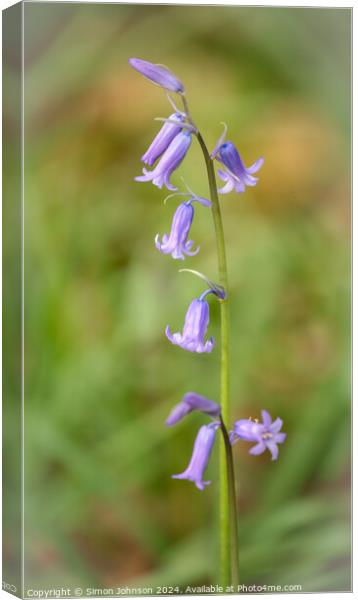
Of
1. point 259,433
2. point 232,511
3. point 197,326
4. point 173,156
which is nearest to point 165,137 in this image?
point 173,156

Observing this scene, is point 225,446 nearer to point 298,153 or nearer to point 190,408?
point 190,408

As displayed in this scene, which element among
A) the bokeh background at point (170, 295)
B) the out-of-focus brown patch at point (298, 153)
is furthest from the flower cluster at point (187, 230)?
the out-of-focus brown patch at point (298, 153)

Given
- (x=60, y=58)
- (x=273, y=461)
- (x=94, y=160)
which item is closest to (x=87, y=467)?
(x=273, y=461)

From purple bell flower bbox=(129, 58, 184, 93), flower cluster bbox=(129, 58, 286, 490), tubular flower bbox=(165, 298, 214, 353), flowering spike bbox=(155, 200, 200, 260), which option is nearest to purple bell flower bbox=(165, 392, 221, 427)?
flower cluster bbox=(129, 58, 286, 490)

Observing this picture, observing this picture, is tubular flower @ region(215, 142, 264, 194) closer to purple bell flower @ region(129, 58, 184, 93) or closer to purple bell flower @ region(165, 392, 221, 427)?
purple bell flower @ region(129, 58, 184, 93)

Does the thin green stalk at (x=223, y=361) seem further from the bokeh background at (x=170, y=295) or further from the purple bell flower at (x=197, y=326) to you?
the bokeh background at (x=170, y=295)

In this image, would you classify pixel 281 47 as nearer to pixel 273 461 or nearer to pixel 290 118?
pixel 290 118
